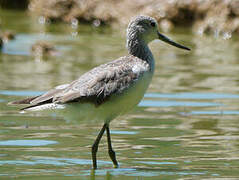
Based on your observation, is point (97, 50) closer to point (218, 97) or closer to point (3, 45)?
point (3, 45)

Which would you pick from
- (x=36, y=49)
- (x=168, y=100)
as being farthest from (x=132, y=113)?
(x=36, y=49)

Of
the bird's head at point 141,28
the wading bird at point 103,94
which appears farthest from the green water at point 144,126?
the bird's head at point 141,28

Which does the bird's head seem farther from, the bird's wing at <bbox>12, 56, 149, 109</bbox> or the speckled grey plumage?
the bird's wing at <bbox>12, 56, 149, 109</bbox>

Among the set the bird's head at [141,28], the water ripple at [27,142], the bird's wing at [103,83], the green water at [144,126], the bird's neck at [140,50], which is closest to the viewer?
the bird's wing at [103,83]

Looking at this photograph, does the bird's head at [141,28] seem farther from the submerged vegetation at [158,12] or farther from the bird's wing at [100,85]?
the submerged vegetation at [158,12]

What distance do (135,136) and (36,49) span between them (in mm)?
8481

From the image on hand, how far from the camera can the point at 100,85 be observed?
25.6ft

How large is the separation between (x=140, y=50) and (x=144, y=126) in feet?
7.41

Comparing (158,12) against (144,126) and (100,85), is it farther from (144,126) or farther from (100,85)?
(100,85)

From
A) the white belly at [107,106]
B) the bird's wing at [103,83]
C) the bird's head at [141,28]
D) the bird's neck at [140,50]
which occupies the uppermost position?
the bird's head at [141,28]

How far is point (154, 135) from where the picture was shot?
9742 millimetres

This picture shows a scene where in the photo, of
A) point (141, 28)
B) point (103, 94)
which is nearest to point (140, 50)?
point (141, 28)

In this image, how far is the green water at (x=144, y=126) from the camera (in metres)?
7.95

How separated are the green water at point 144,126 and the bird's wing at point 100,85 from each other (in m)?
0.87
